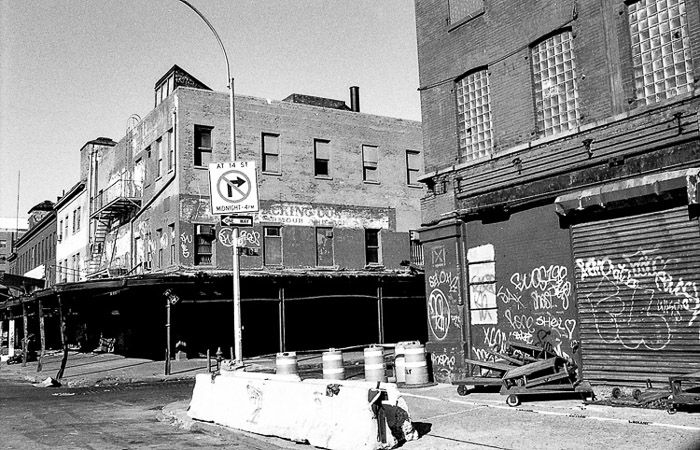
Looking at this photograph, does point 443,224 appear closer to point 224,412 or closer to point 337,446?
point 224,412

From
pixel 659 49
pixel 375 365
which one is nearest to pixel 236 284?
pixel 375 365

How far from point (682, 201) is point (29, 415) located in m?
12.8

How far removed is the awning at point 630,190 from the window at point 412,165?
2245 cm

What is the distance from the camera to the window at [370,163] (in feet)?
112

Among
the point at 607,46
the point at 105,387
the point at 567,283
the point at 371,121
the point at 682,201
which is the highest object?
the point at 371,121

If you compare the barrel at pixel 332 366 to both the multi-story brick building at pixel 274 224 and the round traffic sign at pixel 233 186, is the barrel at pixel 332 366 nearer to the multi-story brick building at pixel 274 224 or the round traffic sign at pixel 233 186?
the round traffic sign at pixel 233 186

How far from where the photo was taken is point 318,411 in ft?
30.9

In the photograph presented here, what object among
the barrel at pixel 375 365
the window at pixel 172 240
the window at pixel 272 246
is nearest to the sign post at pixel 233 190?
the barrel at pixel 375 365

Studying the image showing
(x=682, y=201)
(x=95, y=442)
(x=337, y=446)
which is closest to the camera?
(x=337, y=446)

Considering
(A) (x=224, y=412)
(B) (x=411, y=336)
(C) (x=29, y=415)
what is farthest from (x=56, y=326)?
(A) (x=224, y=412)

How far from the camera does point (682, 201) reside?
440 inches

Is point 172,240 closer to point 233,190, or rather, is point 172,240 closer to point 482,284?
point 233,190

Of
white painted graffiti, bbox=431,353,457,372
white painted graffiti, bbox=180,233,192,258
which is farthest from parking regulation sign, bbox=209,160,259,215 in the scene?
white painted graffiti, bbox=180,233,192,258

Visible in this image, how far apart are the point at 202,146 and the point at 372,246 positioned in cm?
956
